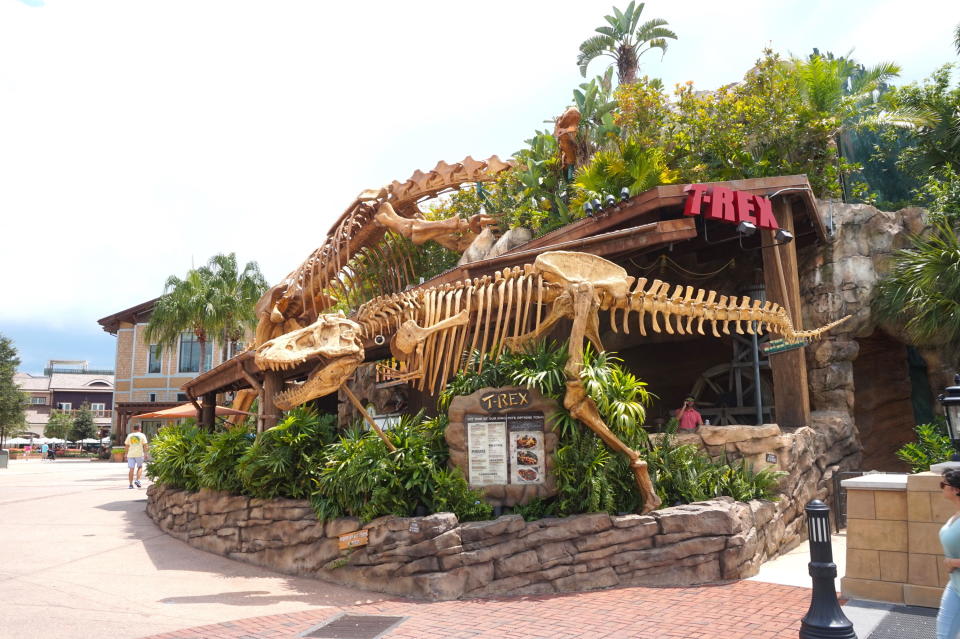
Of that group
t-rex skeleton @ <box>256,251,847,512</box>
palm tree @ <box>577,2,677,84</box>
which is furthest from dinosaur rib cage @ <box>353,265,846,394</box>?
palm tree @ <box>577,2,677,84</box>

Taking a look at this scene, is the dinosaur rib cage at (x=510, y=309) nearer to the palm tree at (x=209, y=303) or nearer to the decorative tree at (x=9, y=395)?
the palm tree at (x=209, y=303)

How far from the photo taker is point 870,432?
16.4 metres

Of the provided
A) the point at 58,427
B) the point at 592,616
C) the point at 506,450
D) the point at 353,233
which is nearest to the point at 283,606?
the point at 506,450

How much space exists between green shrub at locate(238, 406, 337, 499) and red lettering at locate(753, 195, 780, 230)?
8080 mm

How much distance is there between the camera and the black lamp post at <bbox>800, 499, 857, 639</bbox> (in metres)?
4.78

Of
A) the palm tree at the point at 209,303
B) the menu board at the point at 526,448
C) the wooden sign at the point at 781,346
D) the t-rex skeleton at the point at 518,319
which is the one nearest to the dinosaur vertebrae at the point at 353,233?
the t-rex skeleton at the point at 518,319

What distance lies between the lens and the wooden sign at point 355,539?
8.24 metres

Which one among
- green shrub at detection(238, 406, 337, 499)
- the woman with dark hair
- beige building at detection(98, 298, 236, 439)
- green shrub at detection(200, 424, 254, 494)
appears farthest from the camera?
beige building at detection(98, 298, 236, 439)

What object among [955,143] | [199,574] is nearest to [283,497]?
[199,574]

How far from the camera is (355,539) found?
27.2 feet

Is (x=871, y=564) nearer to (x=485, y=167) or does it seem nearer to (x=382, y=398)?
(x=485, y=167)

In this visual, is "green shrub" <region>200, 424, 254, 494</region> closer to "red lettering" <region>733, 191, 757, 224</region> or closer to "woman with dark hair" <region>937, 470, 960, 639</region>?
"red lettering" <region>733, 191, 757, 224</region>

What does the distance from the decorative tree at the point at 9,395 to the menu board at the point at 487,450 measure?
37.4 m

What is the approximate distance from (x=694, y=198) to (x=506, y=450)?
17.8 feet
